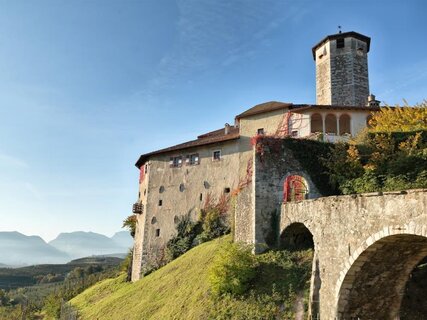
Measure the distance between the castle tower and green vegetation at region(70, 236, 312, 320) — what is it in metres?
21.0

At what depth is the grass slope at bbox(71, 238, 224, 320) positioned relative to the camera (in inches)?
782

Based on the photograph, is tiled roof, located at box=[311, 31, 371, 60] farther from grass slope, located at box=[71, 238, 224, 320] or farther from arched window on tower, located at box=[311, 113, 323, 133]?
grass slope, located at box=[71, 238, 224, 320]

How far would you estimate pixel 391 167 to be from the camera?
20.1 metres

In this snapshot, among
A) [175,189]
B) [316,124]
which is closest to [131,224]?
[175,189]

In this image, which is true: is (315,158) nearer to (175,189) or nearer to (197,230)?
(197,230)

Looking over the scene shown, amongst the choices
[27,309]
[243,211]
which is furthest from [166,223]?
[27,309]

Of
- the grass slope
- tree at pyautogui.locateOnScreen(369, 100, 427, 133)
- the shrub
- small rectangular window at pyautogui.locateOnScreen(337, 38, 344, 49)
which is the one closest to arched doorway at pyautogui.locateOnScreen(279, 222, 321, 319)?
the shrub

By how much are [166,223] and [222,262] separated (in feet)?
59.1

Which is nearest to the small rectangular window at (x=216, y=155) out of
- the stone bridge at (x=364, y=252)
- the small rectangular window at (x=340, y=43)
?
the small rectangular window at (x=340, y=43)

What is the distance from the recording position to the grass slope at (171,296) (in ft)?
65.1

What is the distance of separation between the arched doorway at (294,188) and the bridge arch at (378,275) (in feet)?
24.6

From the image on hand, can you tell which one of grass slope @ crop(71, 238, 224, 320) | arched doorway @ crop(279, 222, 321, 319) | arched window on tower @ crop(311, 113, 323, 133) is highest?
arched window on tower @ crop(311, 113, 323, 133)

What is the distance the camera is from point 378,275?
49.7 ft

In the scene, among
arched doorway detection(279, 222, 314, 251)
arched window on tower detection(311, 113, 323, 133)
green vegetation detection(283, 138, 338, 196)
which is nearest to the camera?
arched doorway detection(279, 222, 314, 251)
